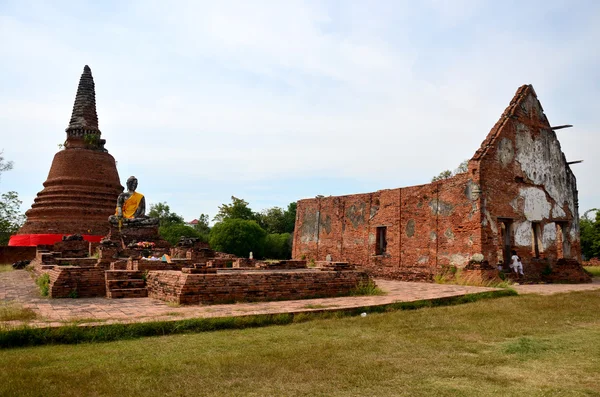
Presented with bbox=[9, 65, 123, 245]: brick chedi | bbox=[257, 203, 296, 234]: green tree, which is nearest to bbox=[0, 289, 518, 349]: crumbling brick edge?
bbox=[9, 65, 123, 245]: brick chedi

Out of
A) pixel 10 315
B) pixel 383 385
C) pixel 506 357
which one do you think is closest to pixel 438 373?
pixel 383 385

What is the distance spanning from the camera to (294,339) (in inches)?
234

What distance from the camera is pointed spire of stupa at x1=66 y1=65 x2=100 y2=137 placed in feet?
80.1

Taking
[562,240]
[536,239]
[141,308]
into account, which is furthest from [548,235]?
[141,308]

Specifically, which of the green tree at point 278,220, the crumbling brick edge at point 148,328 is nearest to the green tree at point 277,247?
the green tree at point 278,220

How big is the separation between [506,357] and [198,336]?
3499mm

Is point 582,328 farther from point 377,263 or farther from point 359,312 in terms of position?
point 377,263

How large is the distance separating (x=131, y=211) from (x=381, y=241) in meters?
9.66

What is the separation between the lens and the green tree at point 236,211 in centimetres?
4162

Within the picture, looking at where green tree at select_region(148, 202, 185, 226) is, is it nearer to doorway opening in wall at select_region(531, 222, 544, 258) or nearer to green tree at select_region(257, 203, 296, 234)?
green tree at select_region(257, 203, 296, 234)

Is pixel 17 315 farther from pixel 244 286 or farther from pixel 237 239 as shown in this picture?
pixel 237 239

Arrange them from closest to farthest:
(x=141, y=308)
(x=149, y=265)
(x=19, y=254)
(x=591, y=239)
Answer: (x=141, y=308)
(x=149, y=265)
(x=19, y=254)
(x=591, y=239)

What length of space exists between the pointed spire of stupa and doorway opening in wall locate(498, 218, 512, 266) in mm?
19335

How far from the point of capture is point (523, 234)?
16.0 m
